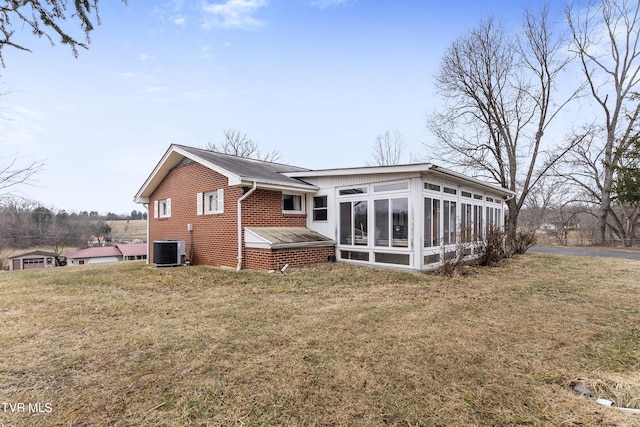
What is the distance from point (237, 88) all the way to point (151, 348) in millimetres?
13289

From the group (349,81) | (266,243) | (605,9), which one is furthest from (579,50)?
(266,243)

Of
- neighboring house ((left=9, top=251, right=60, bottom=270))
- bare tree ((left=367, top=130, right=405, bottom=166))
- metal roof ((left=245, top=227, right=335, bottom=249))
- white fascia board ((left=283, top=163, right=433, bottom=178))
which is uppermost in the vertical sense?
bare tree ((left=367, top=130, right=405, bottom=166))

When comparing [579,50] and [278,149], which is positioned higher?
[579,50]

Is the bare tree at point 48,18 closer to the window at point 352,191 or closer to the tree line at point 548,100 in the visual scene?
the window at point 352,191

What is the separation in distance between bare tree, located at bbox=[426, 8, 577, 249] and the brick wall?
14.7 meters

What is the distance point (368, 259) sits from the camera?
366 inches

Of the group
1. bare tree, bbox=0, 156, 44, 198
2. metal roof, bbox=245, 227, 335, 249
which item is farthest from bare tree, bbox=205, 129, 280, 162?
bare tree, bbox=0, 156, 44, 198

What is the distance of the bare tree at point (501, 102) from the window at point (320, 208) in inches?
508

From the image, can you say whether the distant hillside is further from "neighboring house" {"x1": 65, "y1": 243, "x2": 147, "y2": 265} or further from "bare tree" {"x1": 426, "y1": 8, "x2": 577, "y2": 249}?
"bare tree" {"x1": 426, "y1": 8, "x2": 577, "y2": 249}

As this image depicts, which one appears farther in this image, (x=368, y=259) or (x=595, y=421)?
(x=368, y=259)

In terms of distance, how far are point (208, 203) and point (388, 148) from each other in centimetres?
2223

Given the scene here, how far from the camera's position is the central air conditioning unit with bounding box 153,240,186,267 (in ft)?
33.9

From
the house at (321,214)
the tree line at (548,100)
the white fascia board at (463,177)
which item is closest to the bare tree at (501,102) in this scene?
the tree line at (548,100)

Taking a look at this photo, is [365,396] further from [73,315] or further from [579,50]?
[579,50]
